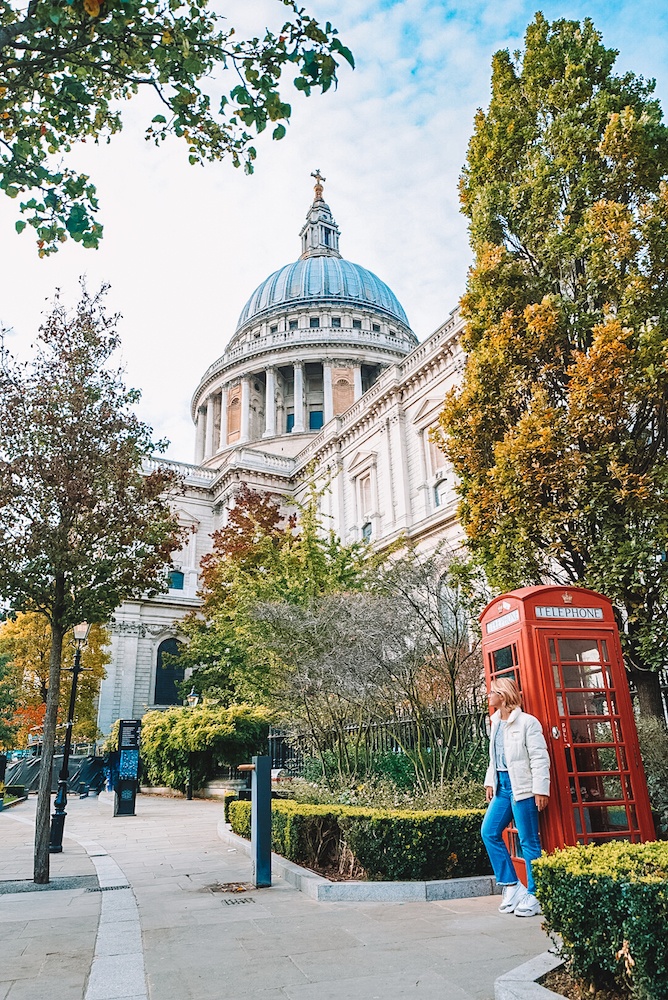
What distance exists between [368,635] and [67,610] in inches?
174

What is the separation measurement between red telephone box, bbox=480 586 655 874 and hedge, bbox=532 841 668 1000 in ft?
7.28

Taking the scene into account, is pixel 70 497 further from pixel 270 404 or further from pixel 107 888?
pixel 270 404

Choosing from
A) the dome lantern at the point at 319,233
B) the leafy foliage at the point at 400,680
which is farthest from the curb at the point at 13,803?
the dome lantern at the point at 319,233

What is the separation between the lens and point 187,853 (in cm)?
1141

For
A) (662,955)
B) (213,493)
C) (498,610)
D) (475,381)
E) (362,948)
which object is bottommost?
(362,948)

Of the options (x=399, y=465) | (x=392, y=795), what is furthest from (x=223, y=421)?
(x=392, y=795)

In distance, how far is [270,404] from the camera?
189ft

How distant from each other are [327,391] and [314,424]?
9.43 feet

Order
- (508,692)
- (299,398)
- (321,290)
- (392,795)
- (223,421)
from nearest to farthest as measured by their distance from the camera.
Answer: (508,692), (392,795), (299,398), (223,421), (321,290)

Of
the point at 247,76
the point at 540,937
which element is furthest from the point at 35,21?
the point at 540,937

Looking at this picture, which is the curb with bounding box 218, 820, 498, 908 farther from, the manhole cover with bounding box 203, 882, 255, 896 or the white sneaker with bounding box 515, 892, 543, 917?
the white sneaker with bounding box 515, 892, 543, 917

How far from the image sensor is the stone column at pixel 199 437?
6387 centimetres

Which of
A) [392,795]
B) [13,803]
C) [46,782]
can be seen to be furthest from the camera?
[13,803]

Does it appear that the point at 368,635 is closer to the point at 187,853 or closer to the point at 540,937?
the point at 187,853
